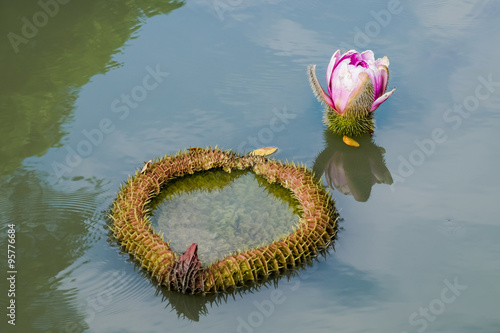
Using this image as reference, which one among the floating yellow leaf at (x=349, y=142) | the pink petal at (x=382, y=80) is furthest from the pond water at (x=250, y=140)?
the pink petal at (x=382, y=80)

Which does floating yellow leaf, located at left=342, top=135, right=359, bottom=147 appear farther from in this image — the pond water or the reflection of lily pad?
the reflection of lily pad

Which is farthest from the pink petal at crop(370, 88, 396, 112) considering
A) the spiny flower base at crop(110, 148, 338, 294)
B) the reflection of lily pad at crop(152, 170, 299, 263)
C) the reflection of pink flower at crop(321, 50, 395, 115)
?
the reflection of lily pad at crop(152, 170, 299, 263)

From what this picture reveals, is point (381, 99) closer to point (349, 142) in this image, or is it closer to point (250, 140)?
point (349, 142)

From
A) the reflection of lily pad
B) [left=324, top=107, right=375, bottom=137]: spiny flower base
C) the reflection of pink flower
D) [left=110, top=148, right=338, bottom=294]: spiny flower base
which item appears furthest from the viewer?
[left=324, top=107, right=375, bottom=137]: spiny flower base

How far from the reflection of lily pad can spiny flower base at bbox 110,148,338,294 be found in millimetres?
62

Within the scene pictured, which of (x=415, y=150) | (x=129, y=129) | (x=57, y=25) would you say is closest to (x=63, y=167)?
(x=129, y=129)

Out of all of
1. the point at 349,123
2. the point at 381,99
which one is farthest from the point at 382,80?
the point at 349,123

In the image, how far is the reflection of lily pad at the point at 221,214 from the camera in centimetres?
278

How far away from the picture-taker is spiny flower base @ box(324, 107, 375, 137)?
348 centimetres

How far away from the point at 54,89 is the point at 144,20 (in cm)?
108

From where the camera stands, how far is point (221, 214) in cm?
295

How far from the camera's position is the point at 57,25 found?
4434mm

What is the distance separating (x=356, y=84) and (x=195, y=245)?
1.39 meters

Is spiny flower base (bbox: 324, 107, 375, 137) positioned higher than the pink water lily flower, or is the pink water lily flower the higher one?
the pink water lily flower
